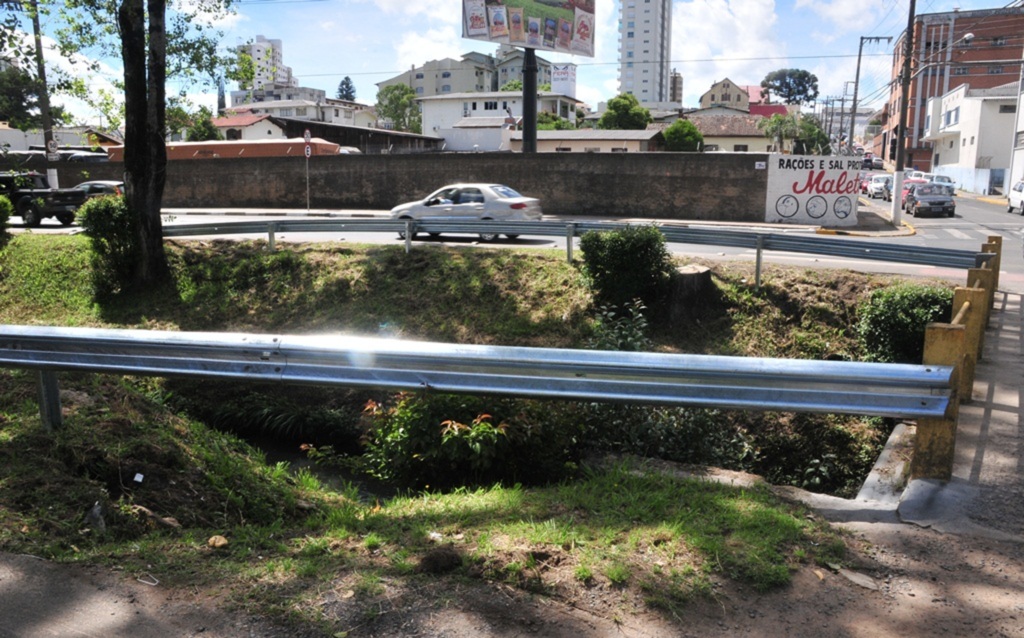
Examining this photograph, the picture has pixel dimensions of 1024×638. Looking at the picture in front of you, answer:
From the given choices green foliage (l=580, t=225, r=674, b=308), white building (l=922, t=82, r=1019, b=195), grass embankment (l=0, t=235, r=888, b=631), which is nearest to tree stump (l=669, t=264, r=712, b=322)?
green foliage (l=580, t=225, r=674, b=308)

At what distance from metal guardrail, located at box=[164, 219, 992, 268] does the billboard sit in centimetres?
2521

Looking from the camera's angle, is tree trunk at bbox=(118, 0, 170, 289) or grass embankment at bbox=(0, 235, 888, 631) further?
tree trunk at bbox=(118, 0, 170, 289)

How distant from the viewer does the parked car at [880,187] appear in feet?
157

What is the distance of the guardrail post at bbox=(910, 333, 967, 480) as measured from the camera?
4516mm

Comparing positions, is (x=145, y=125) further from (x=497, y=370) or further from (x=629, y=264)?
(x=497, y=370)

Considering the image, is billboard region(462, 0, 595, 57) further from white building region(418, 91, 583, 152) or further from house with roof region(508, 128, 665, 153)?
white building region(418, 91, 583, 152)

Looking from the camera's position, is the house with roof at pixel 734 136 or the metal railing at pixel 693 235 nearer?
the metal railing at pixel 693 235

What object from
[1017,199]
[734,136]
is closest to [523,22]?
[1017,199]

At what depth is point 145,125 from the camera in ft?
45.4

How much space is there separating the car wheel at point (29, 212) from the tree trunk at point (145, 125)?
12.8 m

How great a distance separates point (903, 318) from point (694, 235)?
431cm

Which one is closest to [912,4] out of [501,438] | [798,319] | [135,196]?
[798,319]

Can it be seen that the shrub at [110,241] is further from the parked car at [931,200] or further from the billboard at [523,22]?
the parked car at [931,200]

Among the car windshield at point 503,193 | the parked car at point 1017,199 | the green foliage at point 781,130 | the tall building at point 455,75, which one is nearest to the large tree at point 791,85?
the tall building at point 455,75
